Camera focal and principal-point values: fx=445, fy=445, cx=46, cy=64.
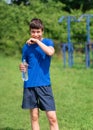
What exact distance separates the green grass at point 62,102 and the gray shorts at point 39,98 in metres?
1.33

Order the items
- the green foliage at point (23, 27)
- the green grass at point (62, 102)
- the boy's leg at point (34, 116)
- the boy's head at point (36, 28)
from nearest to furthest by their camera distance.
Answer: the boy's head at point (36, 28), the boy's leg at point (34, 116), the green grass at point (62, 102), the green foliage at point (23, 27)

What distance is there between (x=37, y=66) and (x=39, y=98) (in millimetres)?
377

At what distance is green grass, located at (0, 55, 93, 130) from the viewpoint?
676 centimetres

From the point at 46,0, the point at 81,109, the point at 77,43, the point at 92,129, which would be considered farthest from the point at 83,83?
the point at 46,0

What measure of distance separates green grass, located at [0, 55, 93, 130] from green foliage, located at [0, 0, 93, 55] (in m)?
7.61

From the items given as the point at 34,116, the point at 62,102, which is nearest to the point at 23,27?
the point at 62,102

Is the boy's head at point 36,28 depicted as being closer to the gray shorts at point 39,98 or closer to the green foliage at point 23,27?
the gray shorts at point 39,98

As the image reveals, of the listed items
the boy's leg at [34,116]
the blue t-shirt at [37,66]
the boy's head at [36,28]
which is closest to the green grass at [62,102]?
the boy's leg at [34,116]

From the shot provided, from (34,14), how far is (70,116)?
53.4ft

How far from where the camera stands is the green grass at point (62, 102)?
676 cm

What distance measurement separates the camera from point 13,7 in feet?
75.9

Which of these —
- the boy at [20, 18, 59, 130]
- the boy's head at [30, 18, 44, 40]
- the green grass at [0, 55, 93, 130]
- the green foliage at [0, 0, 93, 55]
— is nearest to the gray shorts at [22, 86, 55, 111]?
the boy at [20, 18, 59, 130]

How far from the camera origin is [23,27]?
22.4 meters

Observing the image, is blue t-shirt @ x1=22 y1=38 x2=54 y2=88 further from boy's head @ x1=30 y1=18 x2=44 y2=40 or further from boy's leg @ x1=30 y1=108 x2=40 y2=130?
boy's leg @ x1=30 y1=108 x2=40 y2=130
